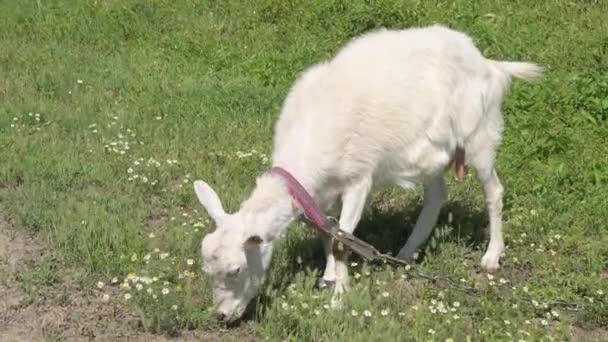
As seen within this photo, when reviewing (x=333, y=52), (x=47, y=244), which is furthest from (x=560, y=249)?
(x=333, y=52)

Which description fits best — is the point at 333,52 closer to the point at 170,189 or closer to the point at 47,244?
the point at 170,189

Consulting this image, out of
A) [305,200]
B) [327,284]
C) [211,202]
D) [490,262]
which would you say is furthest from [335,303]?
[490,262]

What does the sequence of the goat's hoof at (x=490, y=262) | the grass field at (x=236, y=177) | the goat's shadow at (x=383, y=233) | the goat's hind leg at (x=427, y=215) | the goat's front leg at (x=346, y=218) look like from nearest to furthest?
the grass field at (x=236, y=177) < the goat's front leg at (x=346, y=218) < the goat's shadow at (x=383, y=233) < the goat's hoof at (x=490, y=262) < the goat's hind leg at (x=427, y=215)

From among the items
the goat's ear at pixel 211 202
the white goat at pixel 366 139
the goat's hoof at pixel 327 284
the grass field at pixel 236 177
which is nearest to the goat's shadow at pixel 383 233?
the grass field at pixel 236 177

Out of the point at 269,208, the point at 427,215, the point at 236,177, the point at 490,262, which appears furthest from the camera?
the point at 236,177

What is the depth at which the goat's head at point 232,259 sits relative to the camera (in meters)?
5.18

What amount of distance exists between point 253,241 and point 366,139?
3.37 ft

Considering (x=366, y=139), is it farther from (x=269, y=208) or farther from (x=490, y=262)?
(x=490, y=262)

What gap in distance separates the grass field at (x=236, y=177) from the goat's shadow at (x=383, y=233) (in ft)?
0.05

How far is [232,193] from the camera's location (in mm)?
7031

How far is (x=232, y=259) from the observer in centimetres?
517

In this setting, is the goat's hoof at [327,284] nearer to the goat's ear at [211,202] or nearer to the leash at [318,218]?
the leash at [318,218]

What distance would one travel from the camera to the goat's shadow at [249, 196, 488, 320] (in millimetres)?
6086

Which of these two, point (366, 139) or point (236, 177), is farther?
point (236, 177)
